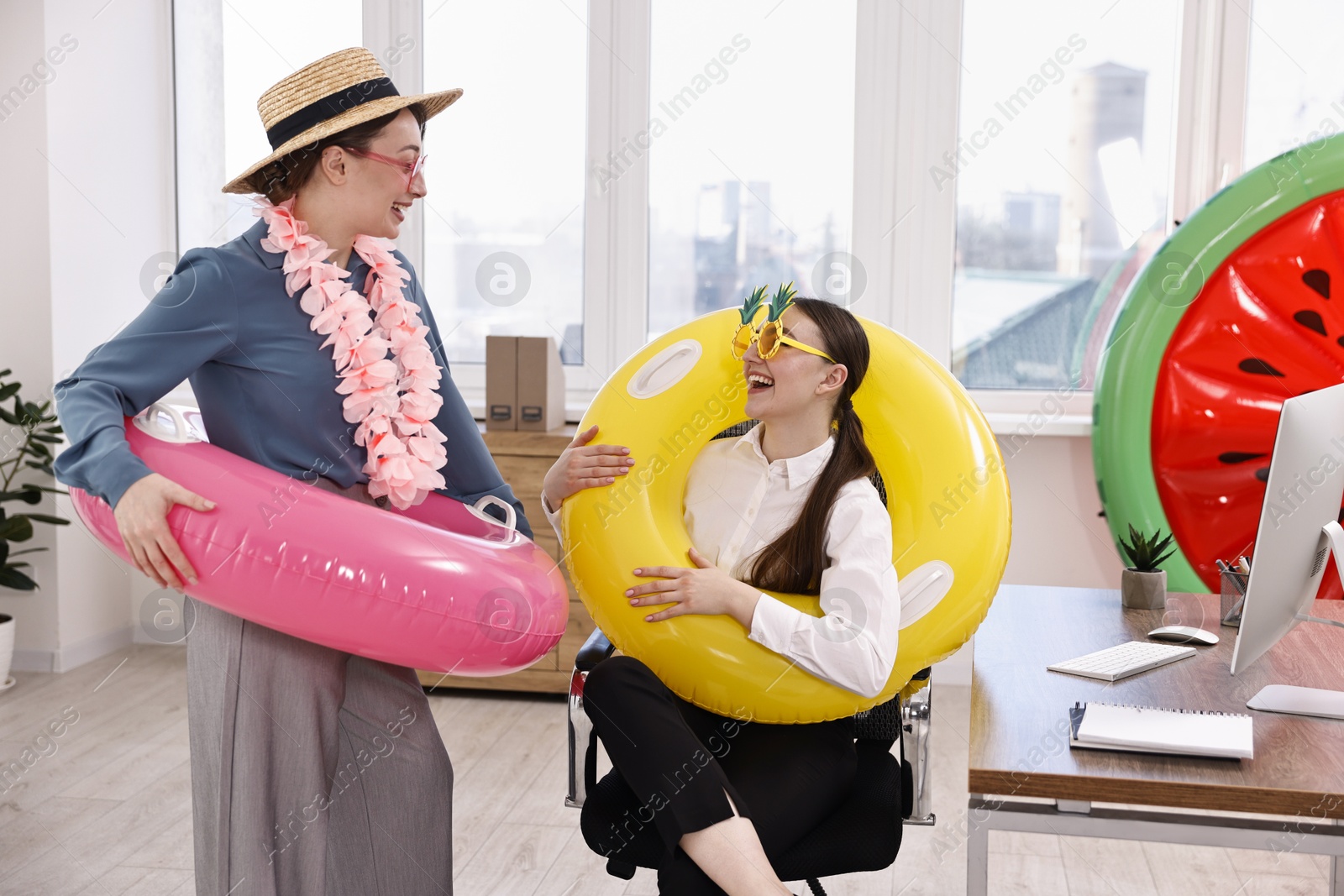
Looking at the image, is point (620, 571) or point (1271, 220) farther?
point (1271, 220)

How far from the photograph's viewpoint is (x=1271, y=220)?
2865mm

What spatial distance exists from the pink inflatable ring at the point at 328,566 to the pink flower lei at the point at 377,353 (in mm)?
162

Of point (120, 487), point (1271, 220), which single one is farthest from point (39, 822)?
point (1271, 220)

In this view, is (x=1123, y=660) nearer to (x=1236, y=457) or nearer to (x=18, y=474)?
(x=1236, y=457)

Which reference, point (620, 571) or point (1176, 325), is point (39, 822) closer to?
point (620, 571)

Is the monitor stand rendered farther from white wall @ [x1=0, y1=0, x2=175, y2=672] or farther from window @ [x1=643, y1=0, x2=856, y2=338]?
white wall @ [x1=0, y1=0, x2=175, y2=672]

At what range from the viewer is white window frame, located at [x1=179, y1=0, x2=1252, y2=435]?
11.2ft

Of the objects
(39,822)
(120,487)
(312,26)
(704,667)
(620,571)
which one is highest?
(312,26)

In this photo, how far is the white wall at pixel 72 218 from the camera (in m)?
3.50

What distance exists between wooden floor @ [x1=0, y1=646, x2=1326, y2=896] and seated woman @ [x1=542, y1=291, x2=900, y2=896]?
0.85m

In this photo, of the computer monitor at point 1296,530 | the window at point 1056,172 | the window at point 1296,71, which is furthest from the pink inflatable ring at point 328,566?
the window at point 1296,71

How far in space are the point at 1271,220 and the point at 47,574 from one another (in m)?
3.76

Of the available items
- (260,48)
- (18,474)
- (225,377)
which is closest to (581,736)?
(225,377)

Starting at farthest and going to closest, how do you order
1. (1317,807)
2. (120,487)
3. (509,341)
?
1. (509,341)
2. (120,487)
3. (1317,807)
